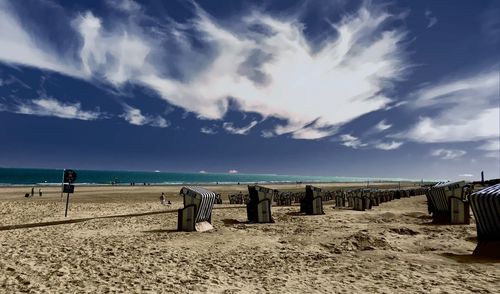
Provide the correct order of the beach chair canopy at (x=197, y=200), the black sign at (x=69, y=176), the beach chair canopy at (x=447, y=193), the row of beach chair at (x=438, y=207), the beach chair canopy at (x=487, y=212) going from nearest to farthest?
the beach chair canopy at (x=487, y=212) → the row of beach chair at (x=438, y=207) → the beach chair canopy at (x=197, y=200) → the beach chair canopy at (x=447, y=193) → the black sign at (x=69, y=176)

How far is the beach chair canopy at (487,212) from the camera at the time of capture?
10016 mm

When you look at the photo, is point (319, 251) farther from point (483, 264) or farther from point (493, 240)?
point (493, 240)

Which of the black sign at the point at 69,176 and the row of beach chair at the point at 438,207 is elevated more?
the black sign at the point at 69,176

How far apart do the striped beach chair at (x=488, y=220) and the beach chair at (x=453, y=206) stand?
7647 millimetres

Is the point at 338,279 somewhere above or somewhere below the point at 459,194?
below

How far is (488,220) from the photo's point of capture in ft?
33.7

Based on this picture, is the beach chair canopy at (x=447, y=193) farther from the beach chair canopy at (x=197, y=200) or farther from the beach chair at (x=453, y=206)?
the beach chair canopy at (x=197, y=200)

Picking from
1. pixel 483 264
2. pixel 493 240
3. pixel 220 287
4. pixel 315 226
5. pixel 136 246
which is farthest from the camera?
pixel 315 226

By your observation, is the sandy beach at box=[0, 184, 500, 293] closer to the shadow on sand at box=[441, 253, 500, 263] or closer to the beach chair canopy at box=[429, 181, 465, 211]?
the shadow on sand at box=[441, 253, 500, 263]

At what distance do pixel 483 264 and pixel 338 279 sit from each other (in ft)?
→ 13.8

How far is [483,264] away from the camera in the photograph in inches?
344

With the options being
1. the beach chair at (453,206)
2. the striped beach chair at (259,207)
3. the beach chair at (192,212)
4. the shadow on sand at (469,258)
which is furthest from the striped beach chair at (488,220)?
the beach chair at (192,212)

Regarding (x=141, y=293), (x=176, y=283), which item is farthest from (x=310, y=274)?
(x=141, y=293)

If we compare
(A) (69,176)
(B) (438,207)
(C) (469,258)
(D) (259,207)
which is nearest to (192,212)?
(D) (259,207)
